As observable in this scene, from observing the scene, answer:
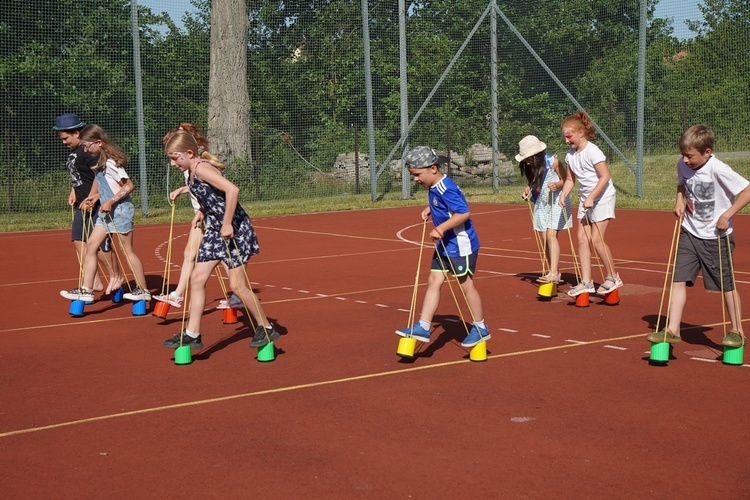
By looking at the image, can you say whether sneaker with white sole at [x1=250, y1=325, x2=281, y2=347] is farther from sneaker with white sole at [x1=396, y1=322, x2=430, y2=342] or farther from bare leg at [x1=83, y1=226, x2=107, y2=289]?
bare leg at [x1=83, y1=226, x2=107, y2=289]

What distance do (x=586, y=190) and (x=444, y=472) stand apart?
6024mm

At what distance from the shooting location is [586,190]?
10516mm

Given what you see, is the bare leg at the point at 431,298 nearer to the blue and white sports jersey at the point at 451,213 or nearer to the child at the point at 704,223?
the blue and white sports jersey at the point at 451,213

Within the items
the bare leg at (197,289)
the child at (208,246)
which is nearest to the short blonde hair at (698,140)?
the child at (208,246)

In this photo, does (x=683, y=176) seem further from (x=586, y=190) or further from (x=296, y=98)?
(x=296, y=98)

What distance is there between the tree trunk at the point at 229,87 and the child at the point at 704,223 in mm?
19533

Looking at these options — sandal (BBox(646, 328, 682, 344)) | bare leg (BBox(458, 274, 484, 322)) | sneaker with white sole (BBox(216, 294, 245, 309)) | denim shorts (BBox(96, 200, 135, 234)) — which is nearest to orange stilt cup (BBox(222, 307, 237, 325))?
sneaker with white sole (BBox(216, 294, 245, 309))

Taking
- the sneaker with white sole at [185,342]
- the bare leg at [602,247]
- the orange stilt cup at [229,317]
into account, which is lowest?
the orange stilt cup at [229,317]

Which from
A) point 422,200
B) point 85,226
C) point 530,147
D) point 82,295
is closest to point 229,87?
point 422,200

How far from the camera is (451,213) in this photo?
757 cm

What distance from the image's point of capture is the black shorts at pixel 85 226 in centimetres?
1058

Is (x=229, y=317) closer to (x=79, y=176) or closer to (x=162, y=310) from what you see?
(x=162, y=310)

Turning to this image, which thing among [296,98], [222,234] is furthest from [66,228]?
[222,234]

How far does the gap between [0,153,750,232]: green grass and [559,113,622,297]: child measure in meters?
12.0
